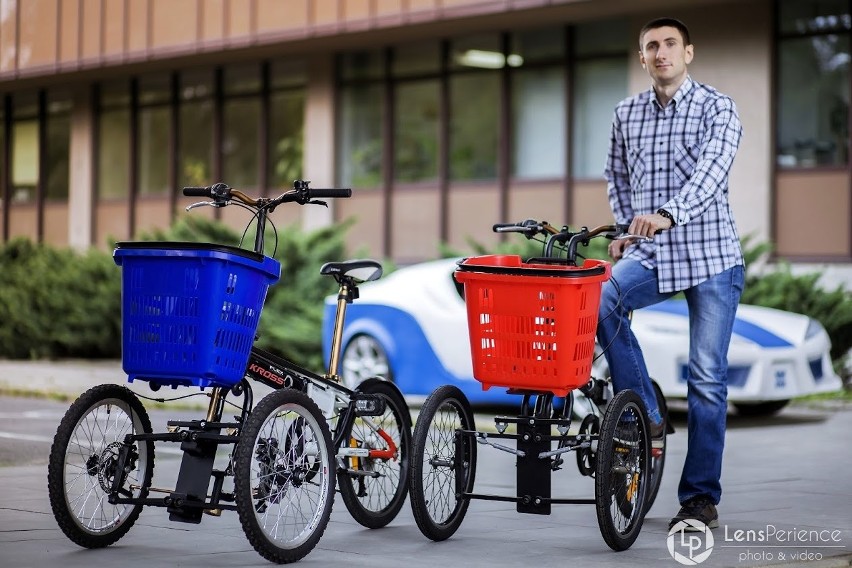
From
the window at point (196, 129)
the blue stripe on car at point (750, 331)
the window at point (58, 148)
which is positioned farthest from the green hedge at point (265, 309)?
the window at point (58, 148)

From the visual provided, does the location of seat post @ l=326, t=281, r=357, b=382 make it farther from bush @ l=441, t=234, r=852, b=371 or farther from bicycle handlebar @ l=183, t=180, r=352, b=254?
bush @ l=441, t=234, r=852, b=371

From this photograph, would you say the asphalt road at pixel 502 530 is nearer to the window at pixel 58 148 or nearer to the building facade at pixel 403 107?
the building facade at pixel 403 107

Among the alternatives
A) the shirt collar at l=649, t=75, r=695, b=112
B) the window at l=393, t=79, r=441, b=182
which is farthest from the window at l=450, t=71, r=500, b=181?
the shirt collar at l=649, t=75, r=695, b=112

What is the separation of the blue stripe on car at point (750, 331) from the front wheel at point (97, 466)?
6.28 m

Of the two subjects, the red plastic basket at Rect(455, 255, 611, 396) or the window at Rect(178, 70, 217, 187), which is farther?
the window at Rect(178, 70, 217, 187)

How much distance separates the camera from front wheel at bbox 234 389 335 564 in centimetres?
582

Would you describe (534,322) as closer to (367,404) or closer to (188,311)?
(367,404)

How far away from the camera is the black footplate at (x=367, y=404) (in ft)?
22.8

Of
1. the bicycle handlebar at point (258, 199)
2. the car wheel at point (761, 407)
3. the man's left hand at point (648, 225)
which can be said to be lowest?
the car wheel at point (761, 407)

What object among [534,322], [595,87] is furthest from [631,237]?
[595,87]

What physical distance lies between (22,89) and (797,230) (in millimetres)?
17695

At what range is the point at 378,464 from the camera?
7262 mm

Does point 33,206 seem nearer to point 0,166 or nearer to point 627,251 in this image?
point 0,166
